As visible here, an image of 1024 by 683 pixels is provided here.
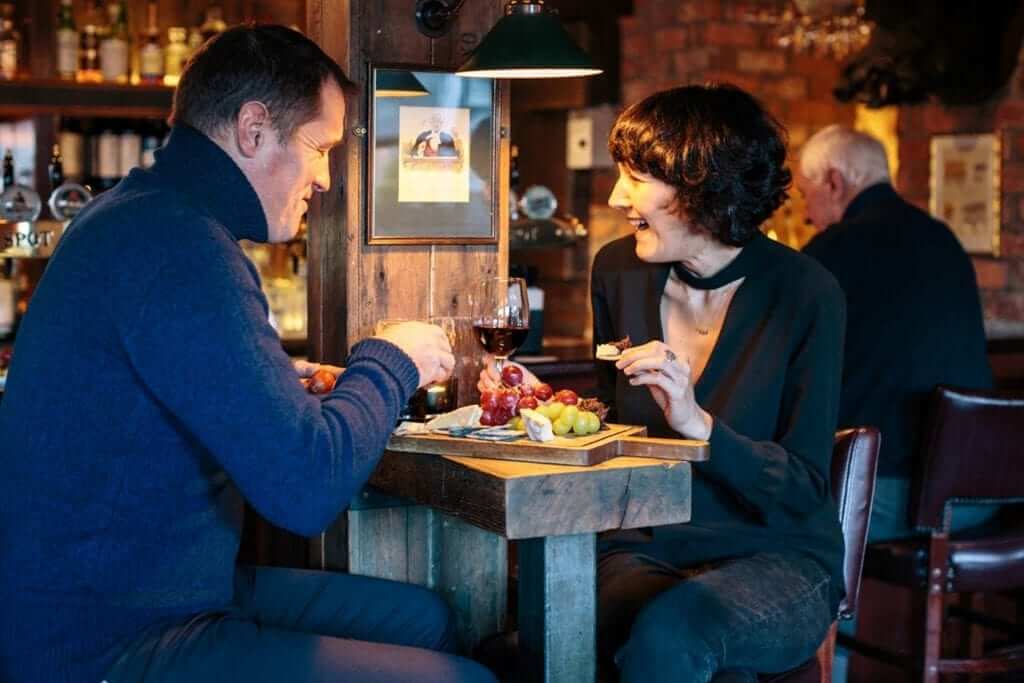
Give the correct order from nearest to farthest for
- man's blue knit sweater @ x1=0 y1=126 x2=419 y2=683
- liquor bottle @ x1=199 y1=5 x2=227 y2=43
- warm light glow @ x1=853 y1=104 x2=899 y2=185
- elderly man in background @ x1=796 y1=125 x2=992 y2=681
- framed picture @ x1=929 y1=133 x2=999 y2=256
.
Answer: man's blue knit sweater @ x1=0 y1=126 x2=419 y2=683 → elderly man in background @ x1=796 y1=125 x2=992 y2=681 → liquor bottle @ x1=199 y1=5 x2=227 y2=43 → framed picture @ x1=929 y1=133 x2=999 y2=256 → warm light glow @ x1=853 y1=104 x2=899 y2=185

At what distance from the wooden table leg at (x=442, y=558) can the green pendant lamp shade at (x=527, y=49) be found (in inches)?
34.6

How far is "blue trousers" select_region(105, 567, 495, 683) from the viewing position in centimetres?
193

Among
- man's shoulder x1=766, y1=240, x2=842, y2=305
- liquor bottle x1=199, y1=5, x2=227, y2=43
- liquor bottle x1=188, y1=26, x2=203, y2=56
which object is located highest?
liquor bottle x1=199, y1=5, x2=227, y2=43

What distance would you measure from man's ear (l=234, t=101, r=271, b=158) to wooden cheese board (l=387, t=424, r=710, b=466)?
546mm

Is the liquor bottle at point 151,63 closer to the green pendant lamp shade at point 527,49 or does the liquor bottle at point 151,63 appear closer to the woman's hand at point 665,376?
the green pendant lamp shade at point 527,49

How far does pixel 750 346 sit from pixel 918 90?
10.2 feet

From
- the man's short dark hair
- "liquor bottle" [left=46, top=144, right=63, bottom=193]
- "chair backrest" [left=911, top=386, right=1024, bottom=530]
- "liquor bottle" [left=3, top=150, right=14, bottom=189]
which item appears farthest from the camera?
"liquor bottle" [left=46, top=144, right=63, bottom=193]

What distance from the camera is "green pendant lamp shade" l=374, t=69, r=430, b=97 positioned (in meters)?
2.73

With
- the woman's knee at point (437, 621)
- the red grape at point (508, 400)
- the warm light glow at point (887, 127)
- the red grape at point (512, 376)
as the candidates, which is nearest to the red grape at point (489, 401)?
the red grape at point (508, 400)

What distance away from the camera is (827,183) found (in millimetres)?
4387

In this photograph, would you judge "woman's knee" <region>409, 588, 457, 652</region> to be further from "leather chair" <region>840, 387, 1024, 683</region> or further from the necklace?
"leather chair" <region>840, 387, 1024, 683</region>

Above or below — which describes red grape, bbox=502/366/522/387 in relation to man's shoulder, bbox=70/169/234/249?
below

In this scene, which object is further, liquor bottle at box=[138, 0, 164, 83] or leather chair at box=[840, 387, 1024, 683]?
liquor bottle at box=[138, 0, 164, 83]

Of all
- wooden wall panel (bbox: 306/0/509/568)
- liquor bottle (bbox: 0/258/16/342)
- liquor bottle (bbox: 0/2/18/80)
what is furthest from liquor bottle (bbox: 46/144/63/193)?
wooden wall panel (bbox: 306/0/509/568)
